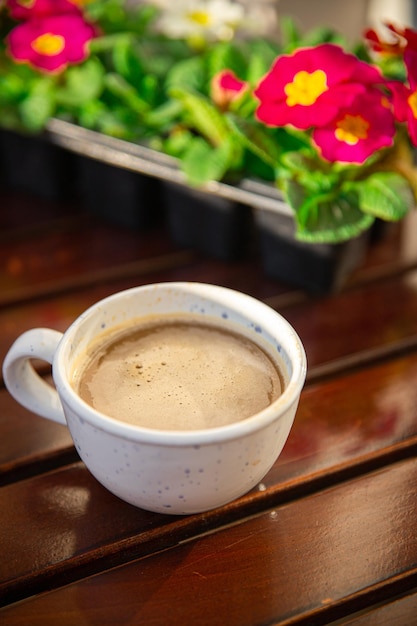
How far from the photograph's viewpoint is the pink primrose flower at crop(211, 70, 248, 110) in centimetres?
85

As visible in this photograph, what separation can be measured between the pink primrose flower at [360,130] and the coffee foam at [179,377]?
0.26m

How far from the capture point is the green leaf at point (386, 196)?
2.44ft

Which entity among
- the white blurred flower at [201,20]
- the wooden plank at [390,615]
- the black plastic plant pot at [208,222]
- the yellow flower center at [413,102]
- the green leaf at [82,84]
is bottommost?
the wooden plank at [390,615]

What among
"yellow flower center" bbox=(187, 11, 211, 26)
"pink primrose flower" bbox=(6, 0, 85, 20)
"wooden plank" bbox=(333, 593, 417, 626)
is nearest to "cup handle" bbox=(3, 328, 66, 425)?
"wooden plank" bbox=(333, 593, 417, 626)

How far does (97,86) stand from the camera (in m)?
0.93

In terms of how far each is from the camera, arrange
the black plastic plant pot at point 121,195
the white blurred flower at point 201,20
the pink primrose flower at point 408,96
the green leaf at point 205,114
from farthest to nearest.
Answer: the white blurred flower at point 201,20, the black plastic plant pot at point 121,195, the green leaf at point 205,114, the pink primrose flower at point 408,96

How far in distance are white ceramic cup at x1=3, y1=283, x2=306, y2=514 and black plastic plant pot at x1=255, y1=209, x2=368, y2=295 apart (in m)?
0.23

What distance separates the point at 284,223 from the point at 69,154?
38 centimetres

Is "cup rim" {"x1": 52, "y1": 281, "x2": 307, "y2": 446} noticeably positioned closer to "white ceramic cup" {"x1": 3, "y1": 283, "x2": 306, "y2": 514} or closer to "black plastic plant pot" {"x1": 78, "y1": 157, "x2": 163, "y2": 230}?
"white ceramic cup" {"x1": 3, "y1": 283, "x2": 306, "y2": 514}

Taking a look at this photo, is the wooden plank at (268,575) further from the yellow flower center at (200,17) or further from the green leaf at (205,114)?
the yellow flower center at (200,17)

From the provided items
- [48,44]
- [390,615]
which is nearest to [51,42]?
[48,44]

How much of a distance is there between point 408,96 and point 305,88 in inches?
4.2

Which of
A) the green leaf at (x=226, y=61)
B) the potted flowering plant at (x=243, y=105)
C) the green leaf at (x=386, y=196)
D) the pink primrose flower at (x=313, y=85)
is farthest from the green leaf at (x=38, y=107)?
the green leaf at (x=386, y=196)

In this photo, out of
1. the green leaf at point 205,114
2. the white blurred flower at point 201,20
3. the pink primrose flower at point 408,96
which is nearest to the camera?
the pink primrose flower at point 408,96
